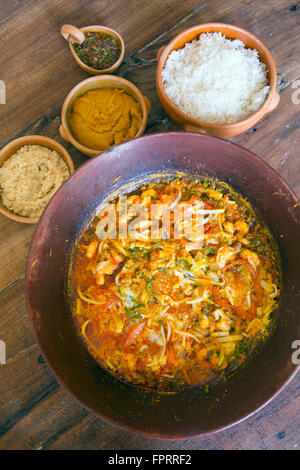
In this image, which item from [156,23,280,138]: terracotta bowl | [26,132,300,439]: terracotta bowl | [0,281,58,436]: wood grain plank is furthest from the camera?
[0,281,58,436]: wood grain plank

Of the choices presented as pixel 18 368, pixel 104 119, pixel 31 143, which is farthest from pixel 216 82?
pixel 18 368

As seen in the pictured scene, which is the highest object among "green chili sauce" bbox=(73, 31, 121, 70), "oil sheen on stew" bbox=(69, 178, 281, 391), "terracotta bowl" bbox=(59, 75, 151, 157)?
"green chili sauce" bbox=(73, 31, 121, 70)

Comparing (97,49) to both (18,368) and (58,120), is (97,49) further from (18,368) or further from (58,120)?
(18,368)

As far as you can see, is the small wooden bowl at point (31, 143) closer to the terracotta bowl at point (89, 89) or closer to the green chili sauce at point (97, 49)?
the terracotta bowl at point (89, 89)

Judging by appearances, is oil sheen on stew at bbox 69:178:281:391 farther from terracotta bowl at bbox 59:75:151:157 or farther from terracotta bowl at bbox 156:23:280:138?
terracotta bowl at bbox 59:75:151:157

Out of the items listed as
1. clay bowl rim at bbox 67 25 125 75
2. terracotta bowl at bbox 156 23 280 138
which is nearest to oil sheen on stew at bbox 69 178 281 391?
terracotta bowl at bbox 156 23 280 138

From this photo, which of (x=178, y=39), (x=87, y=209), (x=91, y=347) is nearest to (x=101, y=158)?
(x=87, y=209)

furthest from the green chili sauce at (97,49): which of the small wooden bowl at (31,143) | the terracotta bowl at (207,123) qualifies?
the small wooden bowl at (31,143)

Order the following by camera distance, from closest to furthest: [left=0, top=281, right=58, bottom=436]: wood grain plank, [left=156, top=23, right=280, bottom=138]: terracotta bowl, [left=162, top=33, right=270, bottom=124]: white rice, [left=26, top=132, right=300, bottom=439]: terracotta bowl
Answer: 1. [left=26, top=132, right=300, bottom=439]: terracotta bowl
2. [left=156, top=23, right=280, bottom=138]: terracotta bowl
3. [left=162, top=33, right=270, bottom=124]: white rice
4. [left=0, top=281, right=58, bottom=436]: wood grain plank
